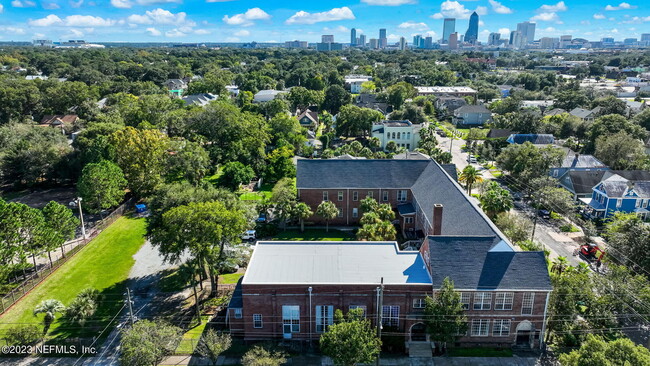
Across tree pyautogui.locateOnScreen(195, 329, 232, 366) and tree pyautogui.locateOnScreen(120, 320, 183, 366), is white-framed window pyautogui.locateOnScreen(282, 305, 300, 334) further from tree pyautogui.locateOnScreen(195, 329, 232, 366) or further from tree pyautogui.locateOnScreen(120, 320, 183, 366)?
tree pyautogui.locateOnScreen(120, 320, 183, 366)

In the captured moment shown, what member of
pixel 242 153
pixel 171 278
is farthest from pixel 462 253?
pixel 242 153

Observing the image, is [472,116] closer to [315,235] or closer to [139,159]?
[315,235]

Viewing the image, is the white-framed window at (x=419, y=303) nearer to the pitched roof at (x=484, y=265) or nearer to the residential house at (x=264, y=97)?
the pitched roof at (x=484, y=265)

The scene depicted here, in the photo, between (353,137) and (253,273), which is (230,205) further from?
(353,137)

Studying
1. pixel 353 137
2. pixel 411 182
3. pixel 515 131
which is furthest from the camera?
pixel 353 137

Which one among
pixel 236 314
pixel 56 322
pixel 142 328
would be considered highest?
pixel 142 328

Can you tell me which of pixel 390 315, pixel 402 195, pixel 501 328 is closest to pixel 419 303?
pixel 390 315

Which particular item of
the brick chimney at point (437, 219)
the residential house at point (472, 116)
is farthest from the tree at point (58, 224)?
the residential house at point (472, 116)
